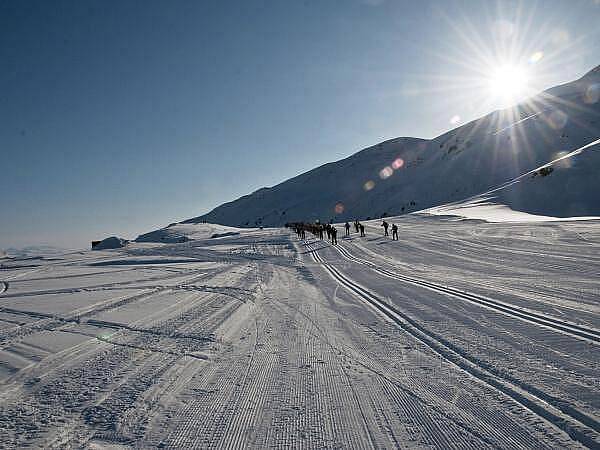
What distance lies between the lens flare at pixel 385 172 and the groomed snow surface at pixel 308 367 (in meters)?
130

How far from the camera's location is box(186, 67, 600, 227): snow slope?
47531 mm

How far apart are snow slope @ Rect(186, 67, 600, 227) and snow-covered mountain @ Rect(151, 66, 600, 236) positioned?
177 millimetres

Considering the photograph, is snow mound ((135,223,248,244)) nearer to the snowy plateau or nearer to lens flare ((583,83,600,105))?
the snowy plateau

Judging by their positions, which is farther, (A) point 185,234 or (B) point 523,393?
(A) point 185,234

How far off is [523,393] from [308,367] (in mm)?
2330

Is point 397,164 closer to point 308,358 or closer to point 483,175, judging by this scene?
point 483,175

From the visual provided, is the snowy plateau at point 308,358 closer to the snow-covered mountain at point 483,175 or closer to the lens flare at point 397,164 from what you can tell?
the snow-covered mountain at point 483,175

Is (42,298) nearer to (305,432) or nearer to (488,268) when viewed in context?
(305,432)

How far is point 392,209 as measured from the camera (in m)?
93.9

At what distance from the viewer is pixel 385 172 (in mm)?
145375

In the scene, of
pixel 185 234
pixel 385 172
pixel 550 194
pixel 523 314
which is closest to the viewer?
pixel 523 314

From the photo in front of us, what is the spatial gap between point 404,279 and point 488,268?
3805 mm

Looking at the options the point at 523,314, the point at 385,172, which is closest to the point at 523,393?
the point at 523,314

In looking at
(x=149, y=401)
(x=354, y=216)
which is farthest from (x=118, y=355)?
(x=354, y=216)
